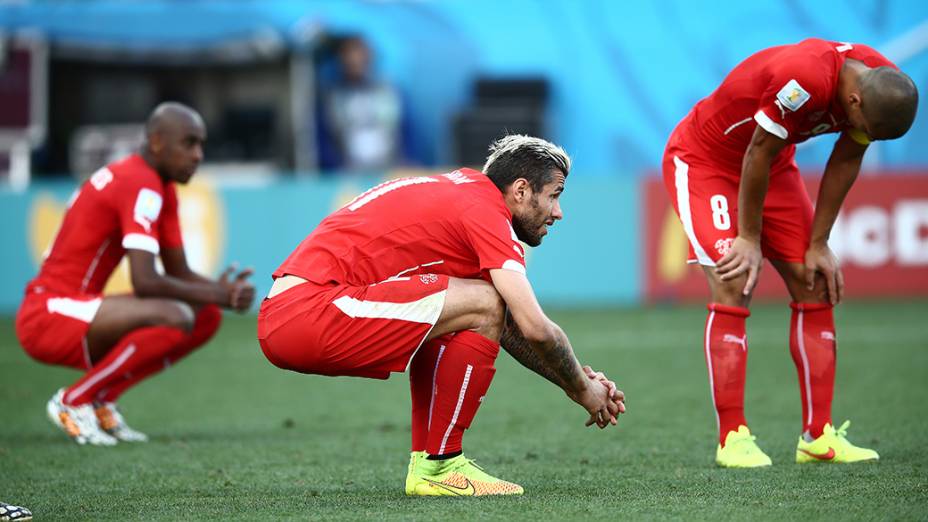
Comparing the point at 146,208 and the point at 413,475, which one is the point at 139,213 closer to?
the point at 146,208

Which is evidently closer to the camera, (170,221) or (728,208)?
(728,208)

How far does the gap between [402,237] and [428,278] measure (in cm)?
19

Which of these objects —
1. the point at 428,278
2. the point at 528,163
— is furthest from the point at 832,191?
the point at 428,278

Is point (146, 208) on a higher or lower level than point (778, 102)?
lower

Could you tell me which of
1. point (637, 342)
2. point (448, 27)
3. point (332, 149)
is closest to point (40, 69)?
point (332, 149)

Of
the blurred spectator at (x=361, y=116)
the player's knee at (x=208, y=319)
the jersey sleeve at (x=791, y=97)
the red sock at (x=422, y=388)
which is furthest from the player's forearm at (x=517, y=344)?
the blurred spectator at (x=361, y=116)

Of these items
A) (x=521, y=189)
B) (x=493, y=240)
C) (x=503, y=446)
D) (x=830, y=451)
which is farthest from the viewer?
(x=503, y=446)

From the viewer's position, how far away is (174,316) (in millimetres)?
6812

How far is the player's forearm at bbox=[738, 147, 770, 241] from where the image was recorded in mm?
5223

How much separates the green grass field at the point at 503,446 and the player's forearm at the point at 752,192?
3.38 feet

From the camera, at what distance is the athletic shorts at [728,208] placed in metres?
5.59

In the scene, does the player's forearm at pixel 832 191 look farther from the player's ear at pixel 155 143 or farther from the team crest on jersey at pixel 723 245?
the player's ear at pixel 155 143

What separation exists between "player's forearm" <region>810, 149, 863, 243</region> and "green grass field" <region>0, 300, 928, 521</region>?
3.39ft

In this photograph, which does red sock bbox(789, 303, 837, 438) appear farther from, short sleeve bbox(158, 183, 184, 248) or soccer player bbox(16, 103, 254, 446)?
short sleeve bbox(158, 183, 184, 248)
